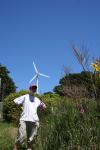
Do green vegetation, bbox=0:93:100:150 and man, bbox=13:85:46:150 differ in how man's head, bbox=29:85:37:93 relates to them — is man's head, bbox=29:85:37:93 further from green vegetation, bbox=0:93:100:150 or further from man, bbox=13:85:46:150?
green vegetation, bbox=0:93:100:150

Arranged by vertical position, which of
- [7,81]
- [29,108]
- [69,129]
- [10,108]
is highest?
[7,81]

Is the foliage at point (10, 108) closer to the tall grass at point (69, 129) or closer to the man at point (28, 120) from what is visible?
the man at point (28, 120)

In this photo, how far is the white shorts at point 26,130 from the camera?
39.6 feet

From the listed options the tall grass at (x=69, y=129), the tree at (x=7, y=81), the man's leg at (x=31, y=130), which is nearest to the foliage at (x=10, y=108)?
the man's leg at (x=31, y=130)

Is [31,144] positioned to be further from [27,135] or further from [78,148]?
[78,148]

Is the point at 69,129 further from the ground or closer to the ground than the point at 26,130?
closer to the ground

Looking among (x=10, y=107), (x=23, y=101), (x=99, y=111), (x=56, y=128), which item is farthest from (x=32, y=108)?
(x=10, y=107)

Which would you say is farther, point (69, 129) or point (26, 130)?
point (26, 130)

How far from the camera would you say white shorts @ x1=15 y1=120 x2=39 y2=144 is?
12.1 metres

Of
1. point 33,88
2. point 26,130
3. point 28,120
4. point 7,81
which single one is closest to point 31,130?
point 26,130

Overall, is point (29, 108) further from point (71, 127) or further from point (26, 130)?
point (71, 127)

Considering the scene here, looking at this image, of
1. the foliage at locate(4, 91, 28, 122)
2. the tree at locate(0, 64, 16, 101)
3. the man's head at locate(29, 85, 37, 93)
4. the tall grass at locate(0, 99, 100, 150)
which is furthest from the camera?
the tree at locate(0, 64, 16, 101)

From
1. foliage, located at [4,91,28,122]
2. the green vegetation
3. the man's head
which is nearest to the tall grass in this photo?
the green vegetation

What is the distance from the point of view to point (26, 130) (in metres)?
12.2
